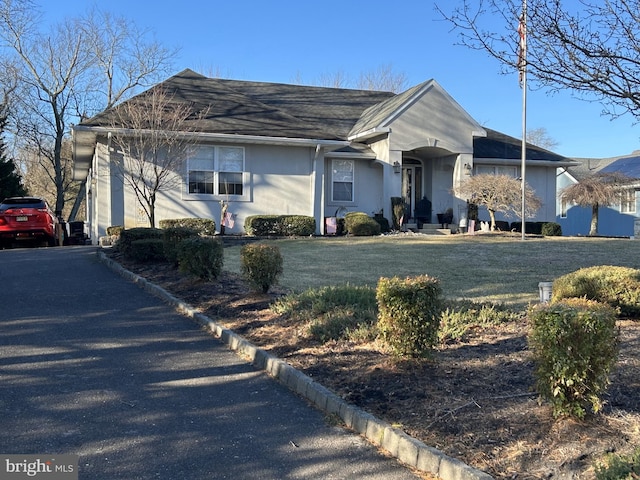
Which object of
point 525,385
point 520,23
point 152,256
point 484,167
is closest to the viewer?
point 525,385

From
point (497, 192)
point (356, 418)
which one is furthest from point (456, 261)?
point (356, 418)

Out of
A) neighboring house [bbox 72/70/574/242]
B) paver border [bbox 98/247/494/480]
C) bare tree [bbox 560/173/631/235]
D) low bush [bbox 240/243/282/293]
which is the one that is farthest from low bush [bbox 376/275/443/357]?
bare tree [bbox 560/173/631/235]

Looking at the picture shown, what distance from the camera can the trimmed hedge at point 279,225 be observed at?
20.2 m

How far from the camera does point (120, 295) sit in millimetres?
10031

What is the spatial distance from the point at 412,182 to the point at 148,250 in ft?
51.0

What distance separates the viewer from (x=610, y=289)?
23.1ft

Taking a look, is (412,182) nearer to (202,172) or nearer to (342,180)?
(342,180)

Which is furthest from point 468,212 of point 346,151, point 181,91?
point 181,91

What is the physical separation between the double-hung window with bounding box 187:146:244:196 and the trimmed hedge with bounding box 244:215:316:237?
56.2 inches

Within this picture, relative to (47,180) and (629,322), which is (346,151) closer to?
(629,322)

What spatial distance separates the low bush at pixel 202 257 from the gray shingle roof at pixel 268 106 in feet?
32.4

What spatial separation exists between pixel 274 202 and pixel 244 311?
43.5ft
